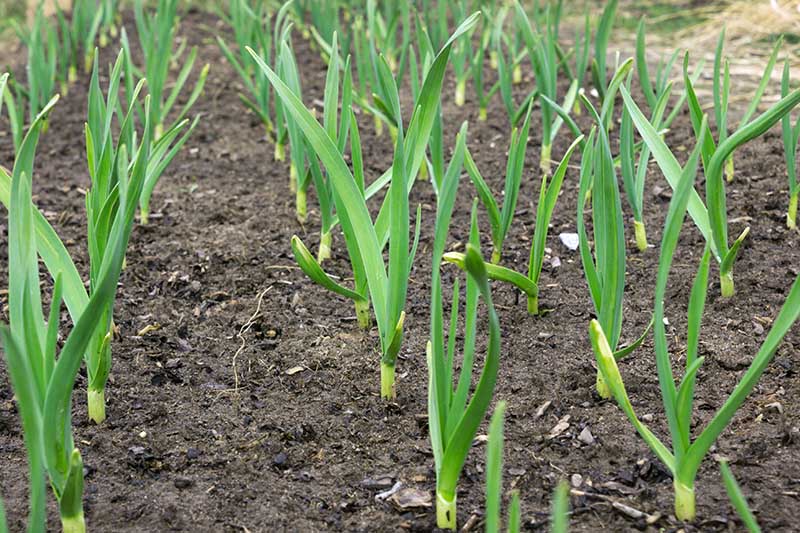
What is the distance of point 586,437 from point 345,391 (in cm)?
44

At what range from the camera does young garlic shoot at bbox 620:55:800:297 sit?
4.98 feet

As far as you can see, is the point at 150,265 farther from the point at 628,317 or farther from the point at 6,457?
the point at 628,317

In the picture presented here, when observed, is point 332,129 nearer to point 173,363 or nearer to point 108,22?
point 173,363

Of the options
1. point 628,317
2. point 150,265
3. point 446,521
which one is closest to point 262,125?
point 150,265

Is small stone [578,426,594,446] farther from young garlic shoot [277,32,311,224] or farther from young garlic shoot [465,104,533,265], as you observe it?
young garlic shoot [277,32,311,224]

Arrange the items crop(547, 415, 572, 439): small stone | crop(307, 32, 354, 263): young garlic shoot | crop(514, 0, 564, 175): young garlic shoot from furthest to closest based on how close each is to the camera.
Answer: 1. crop(514, 0, 564, 175): young garlic shoot
2. crop(307, 32, 354, 263): young garlic shoot
3. crop(547, 415, 572, 439): small stone

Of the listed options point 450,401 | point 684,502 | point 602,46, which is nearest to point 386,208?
point 450,401

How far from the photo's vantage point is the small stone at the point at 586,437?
5.04 ft

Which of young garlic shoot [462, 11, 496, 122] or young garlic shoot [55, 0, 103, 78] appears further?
young garlic shoot [55, 0, 103, 78]

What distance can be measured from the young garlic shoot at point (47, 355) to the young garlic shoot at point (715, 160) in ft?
2.88

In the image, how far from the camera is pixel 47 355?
4.11ft

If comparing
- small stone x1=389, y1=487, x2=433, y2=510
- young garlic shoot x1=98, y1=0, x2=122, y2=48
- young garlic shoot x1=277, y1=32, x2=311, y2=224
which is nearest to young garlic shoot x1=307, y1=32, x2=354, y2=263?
young garlic shoot x1=277, y1=32, x2=311, y2=224

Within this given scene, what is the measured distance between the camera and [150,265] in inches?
90.7

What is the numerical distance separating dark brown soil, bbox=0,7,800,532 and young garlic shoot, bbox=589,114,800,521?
9 centimetres
